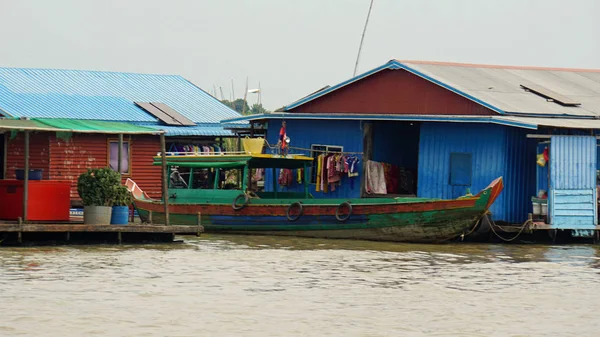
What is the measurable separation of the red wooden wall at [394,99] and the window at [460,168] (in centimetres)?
101

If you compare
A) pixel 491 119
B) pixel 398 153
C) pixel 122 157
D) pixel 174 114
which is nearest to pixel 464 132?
pixel 491 119

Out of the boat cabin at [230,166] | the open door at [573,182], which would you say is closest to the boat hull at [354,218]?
the boat cabin at [230,166]

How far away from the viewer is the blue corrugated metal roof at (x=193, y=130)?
30.7 meters

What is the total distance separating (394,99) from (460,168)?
2811mm

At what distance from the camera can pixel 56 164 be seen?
28297mm

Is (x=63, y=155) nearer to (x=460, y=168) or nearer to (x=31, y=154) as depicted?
(x=31, y=154)

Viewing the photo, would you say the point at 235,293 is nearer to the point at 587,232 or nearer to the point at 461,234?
the point at 461,234

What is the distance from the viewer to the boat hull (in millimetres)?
21953

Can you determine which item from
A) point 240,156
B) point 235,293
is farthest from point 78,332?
point 240,156

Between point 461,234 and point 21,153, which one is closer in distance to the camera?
point 461,234

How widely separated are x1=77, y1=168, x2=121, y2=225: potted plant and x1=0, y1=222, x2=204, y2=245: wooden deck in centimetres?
21

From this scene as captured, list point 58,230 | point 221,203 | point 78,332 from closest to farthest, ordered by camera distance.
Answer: point 78,332
point 58,230
point 221,203

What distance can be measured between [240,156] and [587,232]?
7082 millimetres

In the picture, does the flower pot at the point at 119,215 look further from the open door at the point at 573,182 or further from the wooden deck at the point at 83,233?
the open door at the point at 573,182
